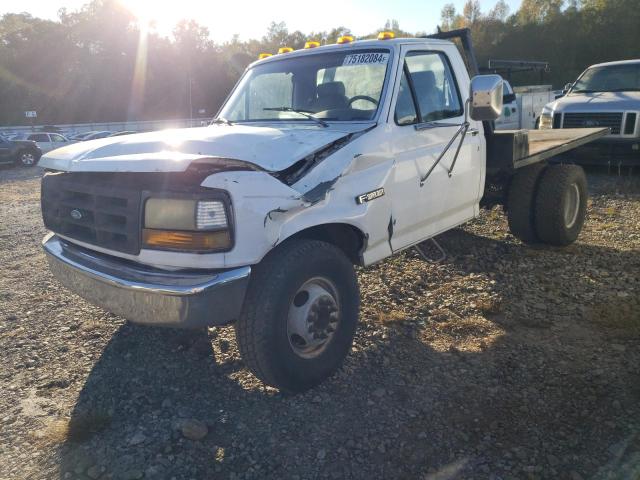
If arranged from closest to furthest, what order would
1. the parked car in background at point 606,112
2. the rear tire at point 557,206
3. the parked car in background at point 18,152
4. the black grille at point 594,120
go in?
the rear tire at point 557,206
the parked car in background at point 606,112
the black grille at point 594,120
the parked car in background at point 18,152

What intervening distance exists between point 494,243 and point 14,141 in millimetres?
20743

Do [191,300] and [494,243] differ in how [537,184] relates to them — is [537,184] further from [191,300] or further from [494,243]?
[191,300]

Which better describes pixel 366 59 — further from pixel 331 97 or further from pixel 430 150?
pixel 430 150

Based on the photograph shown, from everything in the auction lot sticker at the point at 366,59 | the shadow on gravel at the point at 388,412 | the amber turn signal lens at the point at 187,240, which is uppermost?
the auction lot sticker at the point at 366,59

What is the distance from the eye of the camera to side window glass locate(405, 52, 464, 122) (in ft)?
13.3

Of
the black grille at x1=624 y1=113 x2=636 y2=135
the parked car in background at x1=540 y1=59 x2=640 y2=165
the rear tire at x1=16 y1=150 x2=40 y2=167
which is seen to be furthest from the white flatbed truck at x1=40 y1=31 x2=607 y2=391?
the rear tire at x1=16 y1=150 x2=40 y2=167

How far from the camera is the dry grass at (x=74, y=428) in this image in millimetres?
2793

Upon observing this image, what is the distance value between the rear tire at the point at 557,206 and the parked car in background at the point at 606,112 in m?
3.14

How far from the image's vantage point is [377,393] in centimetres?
311

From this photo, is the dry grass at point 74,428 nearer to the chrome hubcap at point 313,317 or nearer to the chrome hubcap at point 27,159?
the chrome hubcap at point 313,317

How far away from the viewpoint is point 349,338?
10.9 ft

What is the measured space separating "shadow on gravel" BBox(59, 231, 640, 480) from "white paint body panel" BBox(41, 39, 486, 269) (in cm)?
88

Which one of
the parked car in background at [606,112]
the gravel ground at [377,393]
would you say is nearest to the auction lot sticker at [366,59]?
the gravel ground at [377,393]

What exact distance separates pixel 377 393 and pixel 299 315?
67 centimetres
